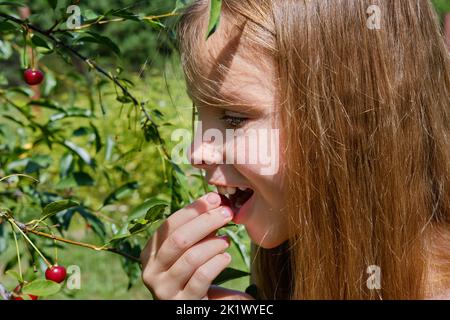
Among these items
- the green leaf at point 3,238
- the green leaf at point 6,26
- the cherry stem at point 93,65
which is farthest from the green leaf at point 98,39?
the green leaf at point 3,238

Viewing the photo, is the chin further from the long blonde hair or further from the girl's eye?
the girl's eye

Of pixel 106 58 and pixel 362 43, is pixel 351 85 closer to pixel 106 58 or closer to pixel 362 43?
pixel 362 43

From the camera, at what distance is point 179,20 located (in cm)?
161

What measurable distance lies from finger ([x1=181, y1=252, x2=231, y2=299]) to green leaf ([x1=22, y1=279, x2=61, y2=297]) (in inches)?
10.4

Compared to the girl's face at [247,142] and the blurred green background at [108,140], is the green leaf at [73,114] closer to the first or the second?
the blurred green background at [108,140]

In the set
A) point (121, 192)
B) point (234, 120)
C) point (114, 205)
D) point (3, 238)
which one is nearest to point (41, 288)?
point (234, 120)

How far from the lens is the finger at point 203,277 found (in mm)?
1348

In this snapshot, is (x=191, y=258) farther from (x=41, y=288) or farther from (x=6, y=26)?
(x=6, y=26)

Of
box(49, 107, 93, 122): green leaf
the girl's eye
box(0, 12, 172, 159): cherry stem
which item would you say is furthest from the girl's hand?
box(49, 107, 93, 122): green leaf

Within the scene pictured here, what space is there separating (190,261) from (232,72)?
0.37 m

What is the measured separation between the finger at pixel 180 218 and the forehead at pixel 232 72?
0.61 ft

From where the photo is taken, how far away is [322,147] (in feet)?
4.60

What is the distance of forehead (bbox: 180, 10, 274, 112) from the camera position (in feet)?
4.57

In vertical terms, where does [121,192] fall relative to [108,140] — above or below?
below
